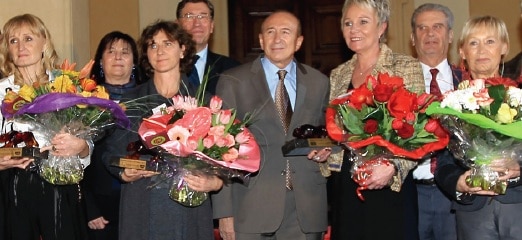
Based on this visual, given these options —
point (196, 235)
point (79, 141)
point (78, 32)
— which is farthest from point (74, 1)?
point (196, 235)

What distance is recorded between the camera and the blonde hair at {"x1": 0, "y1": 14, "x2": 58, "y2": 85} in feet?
16.2

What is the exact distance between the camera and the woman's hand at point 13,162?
4496 millimetres

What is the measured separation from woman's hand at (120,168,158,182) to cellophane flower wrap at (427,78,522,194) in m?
1.40

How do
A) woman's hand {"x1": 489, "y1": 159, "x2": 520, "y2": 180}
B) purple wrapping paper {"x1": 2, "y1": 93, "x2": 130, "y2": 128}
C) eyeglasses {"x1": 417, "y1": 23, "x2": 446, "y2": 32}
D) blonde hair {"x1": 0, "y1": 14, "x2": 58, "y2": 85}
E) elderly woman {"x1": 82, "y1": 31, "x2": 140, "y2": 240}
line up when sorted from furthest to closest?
eyeglasses {"x1": 417, "y1": 23, "x2": 446, "y2": 32}
elderly woman {"x1": 82, "y1": 31, "x2": 140, "y2": 240}
blonde hair {"x1": 0, "y1": 14, "x2": 58, "y2": 85}
purple wrapping paper {"x1": 2, "y1": 93, "x2": 130, "y2": 128}
woman's hand {"x1": 489, "y1": 159, "x2": 520, "y2": 180}

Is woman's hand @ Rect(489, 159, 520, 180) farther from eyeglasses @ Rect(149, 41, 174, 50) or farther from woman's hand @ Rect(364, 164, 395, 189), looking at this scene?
eyeglasses @ Rect(149, 41, 174, 50)

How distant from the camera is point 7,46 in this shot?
4.97 metres

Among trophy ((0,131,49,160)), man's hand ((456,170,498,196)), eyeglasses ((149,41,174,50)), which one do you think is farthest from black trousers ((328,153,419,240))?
trophy ((0,131,49,160))

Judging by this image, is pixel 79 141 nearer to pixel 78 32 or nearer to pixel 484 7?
pixel 78 32

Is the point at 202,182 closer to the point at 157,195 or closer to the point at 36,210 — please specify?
the point at 157,195

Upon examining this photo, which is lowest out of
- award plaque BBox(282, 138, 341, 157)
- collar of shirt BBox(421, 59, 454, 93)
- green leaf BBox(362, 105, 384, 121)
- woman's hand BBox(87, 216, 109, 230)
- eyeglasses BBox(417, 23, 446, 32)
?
woman's hand BBox(87, 216, 109, 230)

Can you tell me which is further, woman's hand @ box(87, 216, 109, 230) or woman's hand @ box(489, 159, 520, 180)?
woman's hand @ box(87, 216, 109, 230)

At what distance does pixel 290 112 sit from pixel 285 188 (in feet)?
1.37

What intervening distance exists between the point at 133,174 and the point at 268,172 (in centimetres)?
74

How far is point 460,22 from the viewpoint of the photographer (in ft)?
24.6
